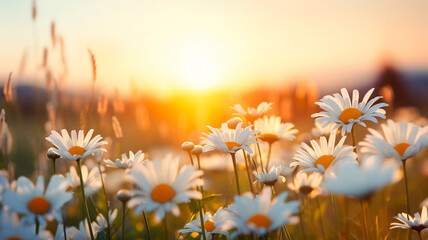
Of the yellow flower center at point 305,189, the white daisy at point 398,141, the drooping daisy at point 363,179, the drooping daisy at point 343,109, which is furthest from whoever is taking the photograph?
the drooping daisy at point 343,109

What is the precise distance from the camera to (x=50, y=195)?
113cm

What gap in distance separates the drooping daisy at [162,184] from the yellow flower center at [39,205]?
29 cm

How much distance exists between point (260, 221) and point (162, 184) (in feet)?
1.05

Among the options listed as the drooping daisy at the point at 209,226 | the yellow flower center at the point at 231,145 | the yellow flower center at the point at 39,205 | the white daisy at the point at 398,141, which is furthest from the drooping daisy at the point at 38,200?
the white daisy at the point at 398,141

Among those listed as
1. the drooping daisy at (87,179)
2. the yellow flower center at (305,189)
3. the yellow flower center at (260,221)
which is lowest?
the yellow flower center at (305,189)

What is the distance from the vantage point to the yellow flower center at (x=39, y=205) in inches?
43.2

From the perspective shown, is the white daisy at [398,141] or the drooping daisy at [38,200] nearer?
the drooping daisy at [38,200]

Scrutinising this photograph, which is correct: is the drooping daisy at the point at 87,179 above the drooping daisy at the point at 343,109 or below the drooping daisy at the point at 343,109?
below

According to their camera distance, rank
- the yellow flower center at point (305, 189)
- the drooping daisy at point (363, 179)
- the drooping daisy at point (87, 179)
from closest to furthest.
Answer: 1. the drooping daisy at point (363, 179)
2. the yellow flower center at point (305, 189)
3. the drooping daisy at point (87, 179)

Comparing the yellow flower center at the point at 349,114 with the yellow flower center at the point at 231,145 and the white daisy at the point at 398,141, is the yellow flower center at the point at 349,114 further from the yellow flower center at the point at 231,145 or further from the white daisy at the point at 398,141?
the yellow flower center at the point at 231,145

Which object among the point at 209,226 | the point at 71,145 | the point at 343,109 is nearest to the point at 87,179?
the point at 71,145

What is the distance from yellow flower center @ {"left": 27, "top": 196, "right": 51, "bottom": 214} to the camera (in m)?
1.10

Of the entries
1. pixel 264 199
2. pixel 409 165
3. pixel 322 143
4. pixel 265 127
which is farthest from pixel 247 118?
pixel 409 165

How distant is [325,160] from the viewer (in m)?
1.42
